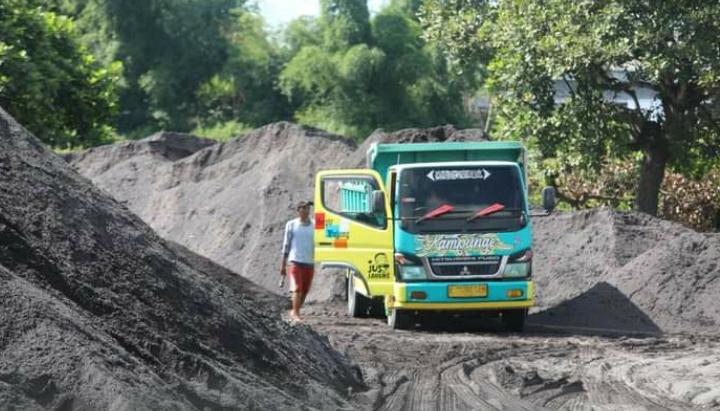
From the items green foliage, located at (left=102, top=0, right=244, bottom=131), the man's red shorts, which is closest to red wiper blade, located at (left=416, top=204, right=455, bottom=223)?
the man's red shorts

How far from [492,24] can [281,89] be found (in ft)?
101

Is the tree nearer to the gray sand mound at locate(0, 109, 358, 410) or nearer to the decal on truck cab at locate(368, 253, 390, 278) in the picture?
the decal on truck cab at locate(368, 253, 390, 278)

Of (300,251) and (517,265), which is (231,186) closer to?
(300,251)

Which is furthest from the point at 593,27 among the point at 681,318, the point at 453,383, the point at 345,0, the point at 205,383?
the point at 345,0

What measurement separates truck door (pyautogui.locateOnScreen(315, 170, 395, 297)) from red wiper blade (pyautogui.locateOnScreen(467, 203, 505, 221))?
1.24 meters

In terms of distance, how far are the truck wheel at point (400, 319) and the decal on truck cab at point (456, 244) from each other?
1.15m

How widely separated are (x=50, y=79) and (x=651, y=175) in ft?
46.1

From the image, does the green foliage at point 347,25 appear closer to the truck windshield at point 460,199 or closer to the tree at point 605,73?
the tree at point 605,73

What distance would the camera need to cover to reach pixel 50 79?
32.2 meters

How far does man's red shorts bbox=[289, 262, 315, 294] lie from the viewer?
777 inches

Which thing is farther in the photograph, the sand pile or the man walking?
the sand pile

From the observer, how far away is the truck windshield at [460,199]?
1942cm

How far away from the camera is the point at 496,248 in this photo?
19438mm

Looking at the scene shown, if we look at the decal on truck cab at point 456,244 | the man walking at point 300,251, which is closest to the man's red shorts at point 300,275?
the man walking at point 300,251
